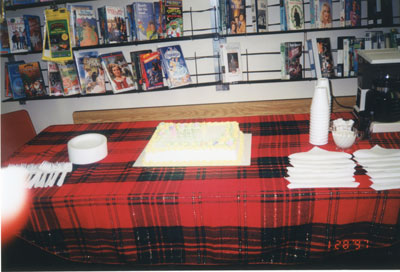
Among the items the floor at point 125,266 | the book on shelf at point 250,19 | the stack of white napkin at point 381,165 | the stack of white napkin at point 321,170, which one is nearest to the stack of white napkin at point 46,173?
the floor at point 125,266

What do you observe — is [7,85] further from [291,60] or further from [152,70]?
[291,60]

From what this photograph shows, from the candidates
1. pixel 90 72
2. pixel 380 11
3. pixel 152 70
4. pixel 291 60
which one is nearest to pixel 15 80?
pixel 90 72

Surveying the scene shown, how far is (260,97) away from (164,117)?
0.92m

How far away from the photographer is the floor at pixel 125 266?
137cm

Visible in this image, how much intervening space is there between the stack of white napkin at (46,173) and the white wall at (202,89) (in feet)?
5.51

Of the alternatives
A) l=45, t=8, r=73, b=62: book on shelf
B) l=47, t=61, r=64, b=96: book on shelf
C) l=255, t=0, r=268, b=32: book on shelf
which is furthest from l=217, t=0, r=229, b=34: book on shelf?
l=47, t=61, r=64, b=96: book on shelf

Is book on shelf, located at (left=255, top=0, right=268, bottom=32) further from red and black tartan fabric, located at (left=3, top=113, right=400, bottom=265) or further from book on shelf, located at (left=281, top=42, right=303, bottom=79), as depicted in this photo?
red and black tartan fabric, located at (left=3, top=113, right=400, bottom=265)

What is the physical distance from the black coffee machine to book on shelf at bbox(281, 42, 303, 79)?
0.88 m

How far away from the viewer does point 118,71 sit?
286 centimetres

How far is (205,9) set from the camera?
285 centimetres

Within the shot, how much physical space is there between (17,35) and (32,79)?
39cm

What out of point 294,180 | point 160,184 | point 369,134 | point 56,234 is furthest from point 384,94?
point 56,234

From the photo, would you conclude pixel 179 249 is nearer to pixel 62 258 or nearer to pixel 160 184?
pixel 160 184

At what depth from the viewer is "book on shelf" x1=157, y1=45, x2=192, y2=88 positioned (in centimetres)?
279
